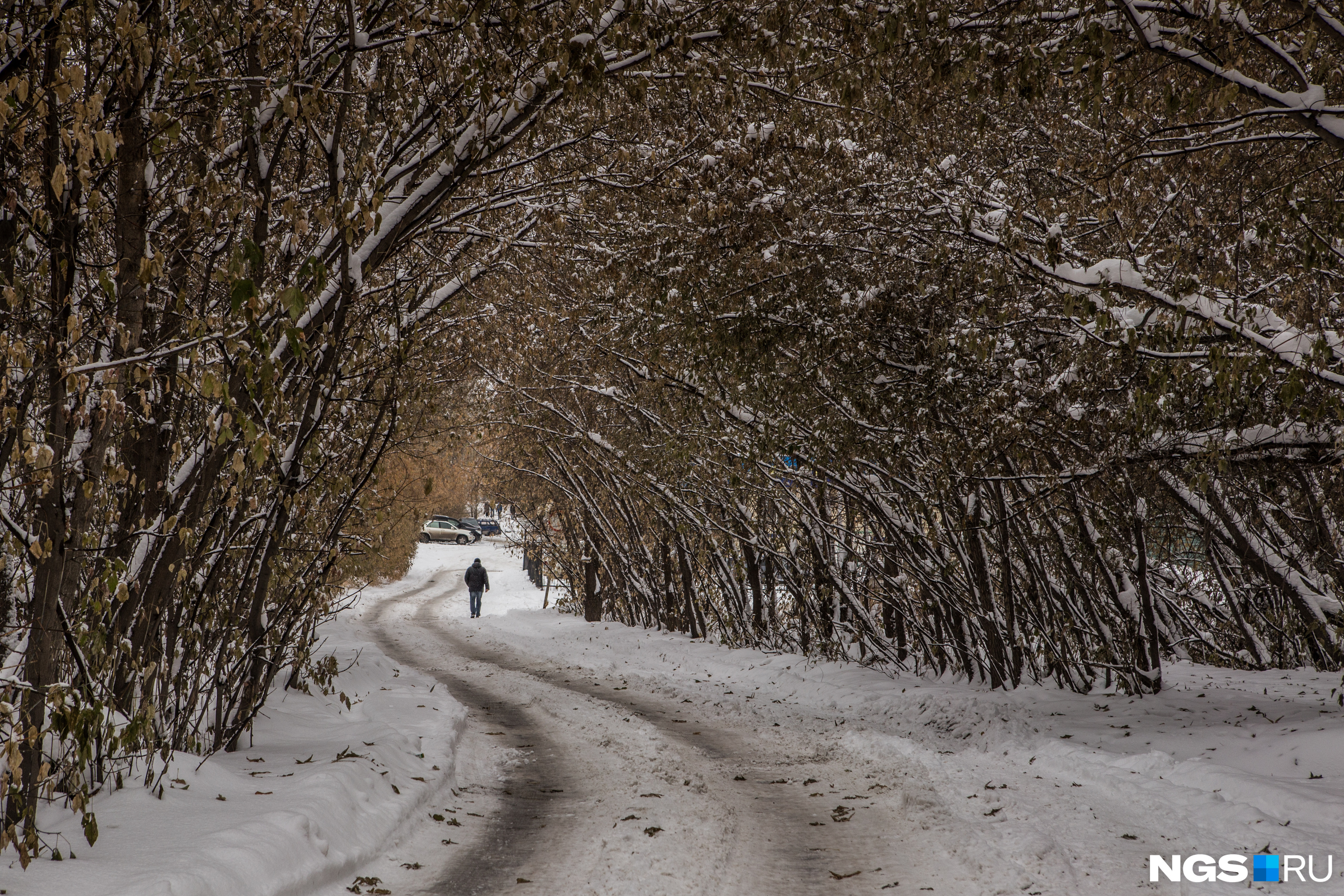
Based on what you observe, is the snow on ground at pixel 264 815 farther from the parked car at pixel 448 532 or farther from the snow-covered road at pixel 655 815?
the parked car at pixel 448 532

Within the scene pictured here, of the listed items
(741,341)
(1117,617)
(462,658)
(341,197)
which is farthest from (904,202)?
(462,658)

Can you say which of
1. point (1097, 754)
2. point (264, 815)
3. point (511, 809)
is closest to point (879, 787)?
point (1097, 754)

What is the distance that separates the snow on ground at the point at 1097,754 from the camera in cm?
529

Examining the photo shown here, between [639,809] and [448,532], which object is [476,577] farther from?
[448,532]

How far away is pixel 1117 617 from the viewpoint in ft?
37.5

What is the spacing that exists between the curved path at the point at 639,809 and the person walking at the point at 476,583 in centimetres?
1382

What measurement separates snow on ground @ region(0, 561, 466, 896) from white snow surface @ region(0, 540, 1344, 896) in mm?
15

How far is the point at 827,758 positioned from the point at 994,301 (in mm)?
4258

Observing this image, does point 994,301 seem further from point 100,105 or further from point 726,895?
point 100,105

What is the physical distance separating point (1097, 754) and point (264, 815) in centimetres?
639

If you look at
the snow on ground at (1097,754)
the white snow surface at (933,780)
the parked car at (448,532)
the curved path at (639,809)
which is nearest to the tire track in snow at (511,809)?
the curved path at (639,809)

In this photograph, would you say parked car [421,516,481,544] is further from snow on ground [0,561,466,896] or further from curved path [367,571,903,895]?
snow on ground [0,561,466,896]

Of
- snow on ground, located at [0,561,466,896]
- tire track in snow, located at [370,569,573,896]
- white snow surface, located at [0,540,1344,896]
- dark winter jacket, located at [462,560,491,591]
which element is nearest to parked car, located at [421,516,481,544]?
dark winter jacket, located at [462,560,491,591]

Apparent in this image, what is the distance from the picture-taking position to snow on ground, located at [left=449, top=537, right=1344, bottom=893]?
17.4 ft
